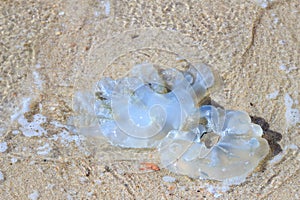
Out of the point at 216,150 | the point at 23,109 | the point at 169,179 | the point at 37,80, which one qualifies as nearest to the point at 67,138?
the point at 23,109

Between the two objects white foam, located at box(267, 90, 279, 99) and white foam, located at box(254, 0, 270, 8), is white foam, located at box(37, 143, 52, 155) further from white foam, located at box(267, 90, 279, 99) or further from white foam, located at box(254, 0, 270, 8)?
white foam, located at box(254, 0, 270, 8)

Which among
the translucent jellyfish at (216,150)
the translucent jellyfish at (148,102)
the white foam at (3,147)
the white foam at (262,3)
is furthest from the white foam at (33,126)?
the white foam at (262,3)

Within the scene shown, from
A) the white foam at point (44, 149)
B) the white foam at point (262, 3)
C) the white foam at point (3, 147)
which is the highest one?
the white foam at point (262, 3)

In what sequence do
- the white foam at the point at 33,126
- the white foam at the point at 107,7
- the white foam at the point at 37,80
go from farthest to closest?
the white foam at the point at 107,7 < the white foam at the point at 37,80 < the white foam at the point at 33,126

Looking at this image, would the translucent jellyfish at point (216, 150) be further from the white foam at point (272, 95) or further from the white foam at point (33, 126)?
the white foam at point (33, 126)

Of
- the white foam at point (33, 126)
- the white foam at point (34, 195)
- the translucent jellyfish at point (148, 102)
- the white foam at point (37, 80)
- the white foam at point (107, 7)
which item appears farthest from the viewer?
the white foam at point (107, 7)

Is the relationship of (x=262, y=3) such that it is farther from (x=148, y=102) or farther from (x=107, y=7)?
(x=148, y=102)
